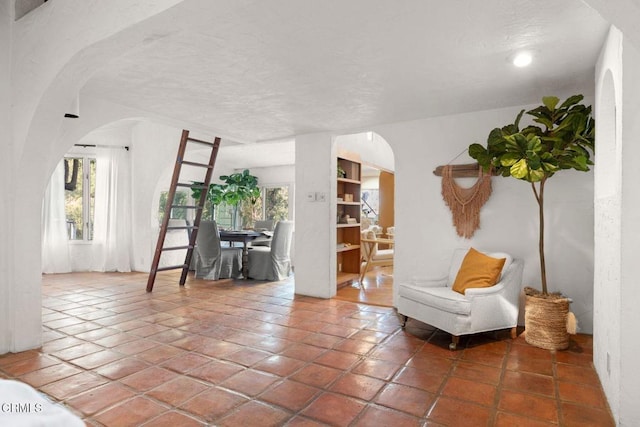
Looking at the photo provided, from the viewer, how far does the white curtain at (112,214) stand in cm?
681

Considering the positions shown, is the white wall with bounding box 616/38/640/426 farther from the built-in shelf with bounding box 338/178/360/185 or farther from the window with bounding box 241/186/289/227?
the window with bounding box 241/186/289/227

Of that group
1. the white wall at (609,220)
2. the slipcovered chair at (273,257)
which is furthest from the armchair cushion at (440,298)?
the slipcovered chair at (273,257)

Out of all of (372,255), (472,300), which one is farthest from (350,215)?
(472,300)

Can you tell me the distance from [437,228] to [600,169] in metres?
1.81

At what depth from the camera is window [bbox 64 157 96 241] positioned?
6949 mm

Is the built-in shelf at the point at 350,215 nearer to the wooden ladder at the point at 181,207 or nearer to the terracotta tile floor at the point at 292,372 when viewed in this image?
the terracotta tile floor at the point at 292,372

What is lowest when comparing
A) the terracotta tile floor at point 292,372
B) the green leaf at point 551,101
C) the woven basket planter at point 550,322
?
the terracotta tile floor at point 292,372

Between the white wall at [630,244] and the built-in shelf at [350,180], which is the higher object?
the built-in shelf at [350,180]

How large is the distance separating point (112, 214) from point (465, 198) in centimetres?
616

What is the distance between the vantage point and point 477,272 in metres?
3.40

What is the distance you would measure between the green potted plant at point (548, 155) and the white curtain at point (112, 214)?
638cm

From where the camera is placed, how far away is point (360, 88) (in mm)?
3344

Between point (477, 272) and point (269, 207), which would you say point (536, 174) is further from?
point (269, 207)

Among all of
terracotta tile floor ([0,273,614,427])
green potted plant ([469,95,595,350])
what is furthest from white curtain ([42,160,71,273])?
green potted plant ([469,95,595,350])
